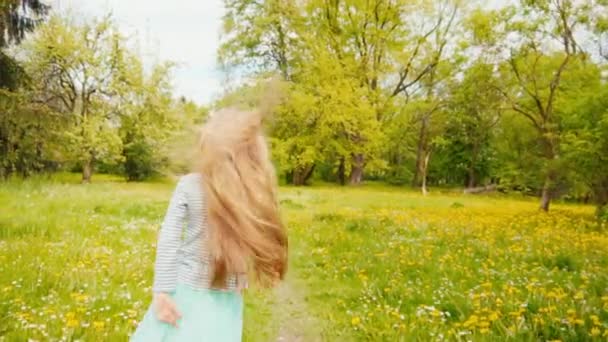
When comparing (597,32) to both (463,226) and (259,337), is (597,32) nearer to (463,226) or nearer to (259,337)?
(463,226)

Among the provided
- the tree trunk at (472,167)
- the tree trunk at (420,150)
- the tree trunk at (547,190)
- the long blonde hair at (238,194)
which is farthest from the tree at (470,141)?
the long blonde hair at (238,194)

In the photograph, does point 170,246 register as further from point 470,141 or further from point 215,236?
point 470,141

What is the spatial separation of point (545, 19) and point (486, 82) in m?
3.63

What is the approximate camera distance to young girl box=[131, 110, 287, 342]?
107 inches

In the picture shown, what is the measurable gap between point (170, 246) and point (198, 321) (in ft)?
1.50

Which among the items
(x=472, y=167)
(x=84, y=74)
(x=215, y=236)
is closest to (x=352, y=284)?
(x=215, y=236)

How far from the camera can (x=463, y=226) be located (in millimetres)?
11906

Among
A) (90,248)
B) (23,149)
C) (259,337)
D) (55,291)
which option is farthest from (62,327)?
(23,149)

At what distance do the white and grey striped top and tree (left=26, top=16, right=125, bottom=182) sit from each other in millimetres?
28342

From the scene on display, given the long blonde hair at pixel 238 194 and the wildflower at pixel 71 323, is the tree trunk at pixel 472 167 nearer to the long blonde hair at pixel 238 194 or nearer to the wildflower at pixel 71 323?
the wildflower at pixel 71 323

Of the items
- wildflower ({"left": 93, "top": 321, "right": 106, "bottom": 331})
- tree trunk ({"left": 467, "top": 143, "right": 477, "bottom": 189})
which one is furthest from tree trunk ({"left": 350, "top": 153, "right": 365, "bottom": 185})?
wildflower ({"left": 93, "top": 321, "right": 106, "bottom": 331})

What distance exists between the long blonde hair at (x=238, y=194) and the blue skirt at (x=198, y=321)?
12 cm

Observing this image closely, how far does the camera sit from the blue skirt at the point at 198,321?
105 inches

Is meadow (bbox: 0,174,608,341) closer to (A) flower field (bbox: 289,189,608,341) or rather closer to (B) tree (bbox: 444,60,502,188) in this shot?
(A) flower field (bbox: 289,189,608,341)
